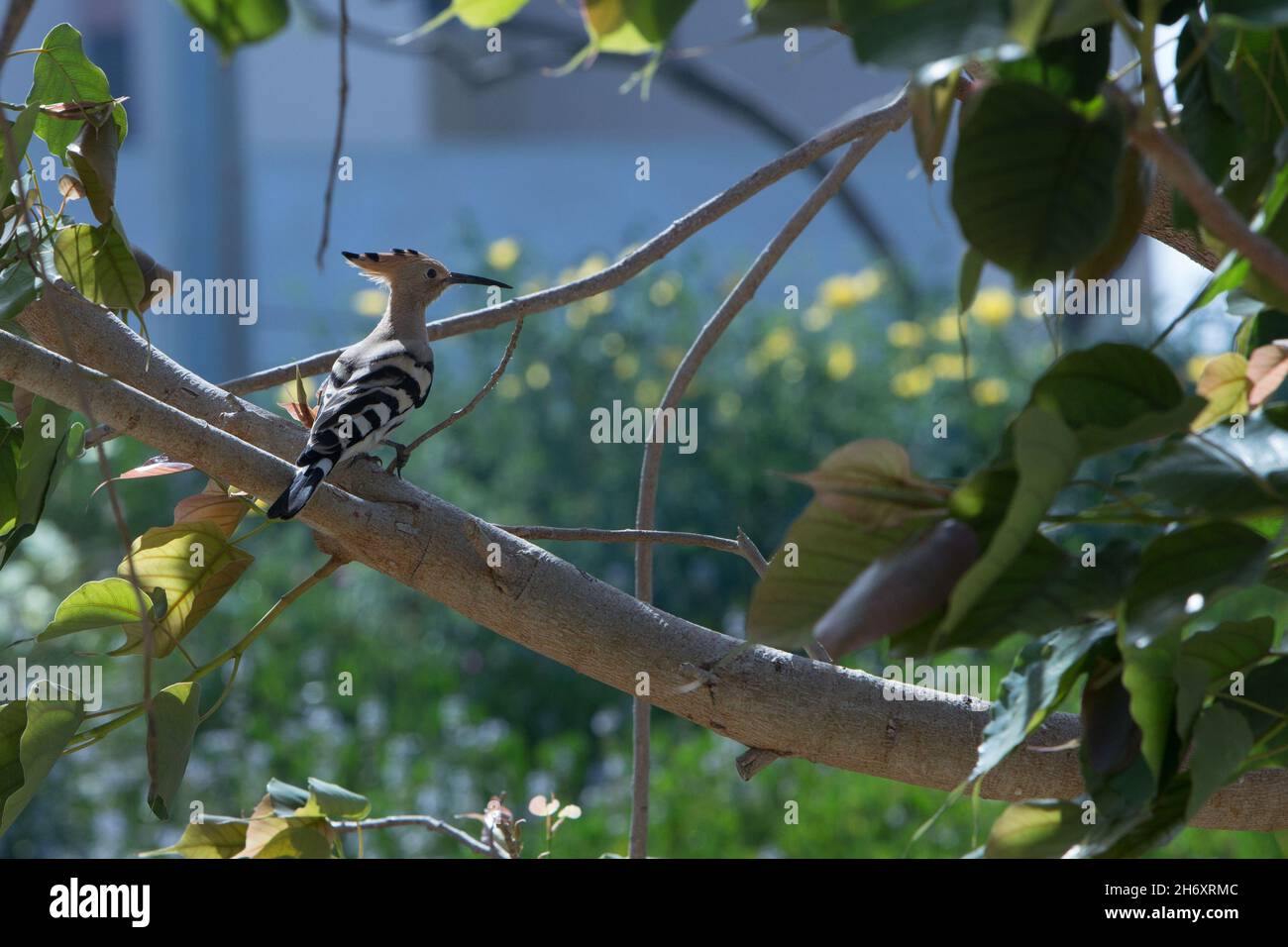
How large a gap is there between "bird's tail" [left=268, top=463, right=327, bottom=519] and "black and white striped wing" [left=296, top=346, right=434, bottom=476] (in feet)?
0.30

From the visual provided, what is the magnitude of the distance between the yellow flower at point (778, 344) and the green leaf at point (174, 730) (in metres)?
2.86

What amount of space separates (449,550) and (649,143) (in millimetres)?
6923

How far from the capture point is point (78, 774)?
2982mm

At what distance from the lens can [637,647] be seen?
91 centimetres

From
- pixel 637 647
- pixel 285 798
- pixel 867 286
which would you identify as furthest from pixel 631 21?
pixel 867 286

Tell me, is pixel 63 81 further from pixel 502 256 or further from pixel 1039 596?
pixel 502 256

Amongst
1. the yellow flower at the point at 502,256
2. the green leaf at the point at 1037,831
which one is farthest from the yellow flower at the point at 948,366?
the green leaf at the point at 1037,831

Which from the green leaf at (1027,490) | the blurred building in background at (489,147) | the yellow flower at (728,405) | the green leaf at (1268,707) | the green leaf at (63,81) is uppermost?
the blurred building in background at (489,147)

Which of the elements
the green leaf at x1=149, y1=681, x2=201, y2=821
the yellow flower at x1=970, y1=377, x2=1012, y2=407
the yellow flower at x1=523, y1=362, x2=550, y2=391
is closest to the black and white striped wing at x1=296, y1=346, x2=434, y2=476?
the green leaf at x1=149, y1=681, x2=201, y2=821

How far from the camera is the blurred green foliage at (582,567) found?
2.80 metres

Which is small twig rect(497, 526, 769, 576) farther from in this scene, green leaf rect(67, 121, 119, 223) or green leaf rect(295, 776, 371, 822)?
green leaf rect(67, 121, 119, 223)

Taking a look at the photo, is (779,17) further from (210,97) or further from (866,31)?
(210,97)

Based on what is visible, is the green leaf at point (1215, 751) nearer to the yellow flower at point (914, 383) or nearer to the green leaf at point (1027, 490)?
the green leaf at point (1027, 490)

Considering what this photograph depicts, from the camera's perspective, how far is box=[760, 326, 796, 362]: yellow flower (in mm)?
3682
